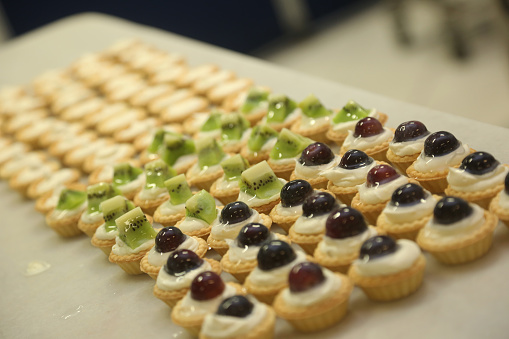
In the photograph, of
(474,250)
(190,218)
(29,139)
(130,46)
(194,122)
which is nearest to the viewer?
(474,250)

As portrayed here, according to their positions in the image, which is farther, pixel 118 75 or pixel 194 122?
pixel 118 75

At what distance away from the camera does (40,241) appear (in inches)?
123

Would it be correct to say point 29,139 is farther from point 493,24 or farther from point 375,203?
point 493,24

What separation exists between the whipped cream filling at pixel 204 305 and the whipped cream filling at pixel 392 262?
1.31 ft

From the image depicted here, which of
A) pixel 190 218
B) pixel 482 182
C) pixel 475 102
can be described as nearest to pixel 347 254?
pixel 482 182

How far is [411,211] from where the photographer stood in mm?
2025

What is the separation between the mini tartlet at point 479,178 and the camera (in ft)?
6.69

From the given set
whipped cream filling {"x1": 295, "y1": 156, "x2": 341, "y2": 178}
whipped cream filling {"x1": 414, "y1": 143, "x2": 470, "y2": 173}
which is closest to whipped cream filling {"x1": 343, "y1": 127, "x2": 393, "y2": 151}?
whipped cream filling {"x1": 295, "y1": 156, "x2": 341, "y2": 178}

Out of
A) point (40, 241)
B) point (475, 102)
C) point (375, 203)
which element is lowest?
point (475, 102)

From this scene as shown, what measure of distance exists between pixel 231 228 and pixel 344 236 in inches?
19.2

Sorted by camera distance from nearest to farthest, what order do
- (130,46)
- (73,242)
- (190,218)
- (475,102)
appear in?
1. (190,218)
2. (73,242)
3. (130,46)
4. (475,102)

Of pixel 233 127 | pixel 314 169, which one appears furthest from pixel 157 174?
pixel 314 169

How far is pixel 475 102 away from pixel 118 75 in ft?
10.5

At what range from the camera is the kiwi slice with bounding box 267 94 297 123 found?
3135 mm
